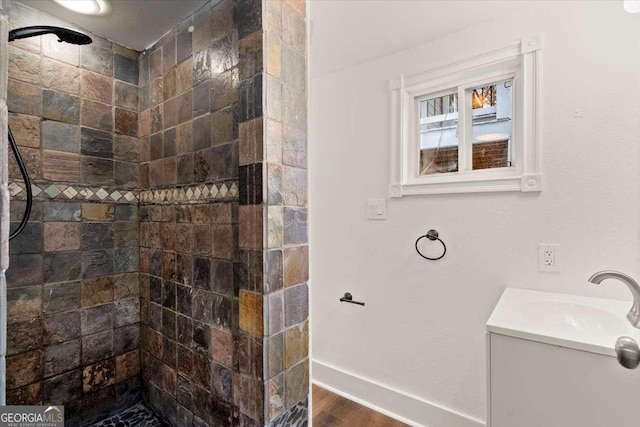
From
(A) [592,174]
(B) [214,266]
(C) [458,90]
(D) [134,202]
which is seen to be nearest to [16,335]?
(D) [134,202]

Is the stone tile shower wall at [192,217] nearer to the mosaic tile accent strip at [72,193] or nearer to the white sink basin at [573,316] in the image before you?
the mosaic tile accent strip at [72,193]

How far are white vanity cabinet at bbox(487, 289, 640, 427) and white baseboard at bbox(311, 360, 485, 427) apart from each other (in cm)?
77

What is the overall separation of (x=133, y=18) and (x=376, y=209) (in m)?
1.61

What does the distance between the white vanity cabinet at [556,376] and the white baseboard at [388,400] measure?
77 cm

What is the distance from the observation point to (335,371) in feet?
7.06

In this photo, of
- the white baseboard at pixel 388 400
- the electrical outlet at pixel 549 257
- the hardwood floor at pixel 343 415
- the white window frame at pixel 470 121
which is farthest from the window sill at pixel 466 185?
the hardwood floor at pixel 343 415

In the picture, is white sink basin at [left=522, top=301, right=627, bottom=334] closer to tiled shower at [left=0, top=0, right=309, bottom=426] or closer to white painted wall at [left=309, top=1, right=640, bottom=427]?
white painted wall at [left=309, top=1, right=640, bottom=427]

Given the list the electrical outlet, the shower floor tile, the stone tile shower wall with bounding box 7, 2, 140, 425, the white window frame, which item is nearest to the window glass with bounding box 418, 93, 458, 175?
the white window frame

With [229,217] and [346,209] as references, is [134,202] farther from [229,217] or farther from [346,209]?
[346,209]

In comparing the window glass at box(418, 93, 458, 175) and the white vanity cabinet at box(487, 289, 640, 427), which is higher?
the window glass at box(418, 93, 458, 175)

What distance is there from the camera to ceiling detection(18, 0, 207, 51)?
1256mm

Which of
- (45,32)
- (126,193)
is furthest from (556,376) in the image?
(45,32)

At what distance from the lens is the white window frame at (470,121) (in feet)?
4.82

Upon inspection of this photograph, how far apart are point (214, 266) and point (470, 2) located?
1718mm
